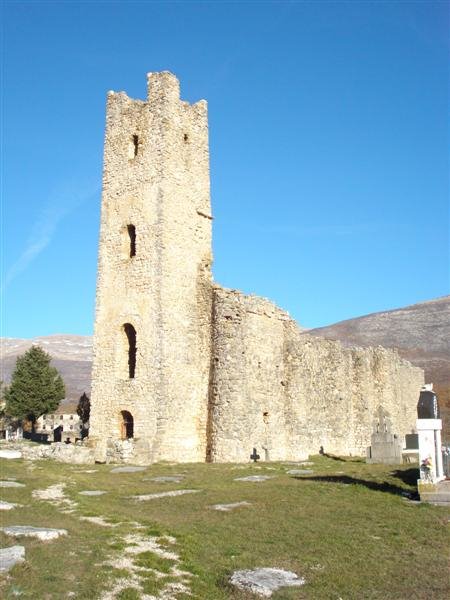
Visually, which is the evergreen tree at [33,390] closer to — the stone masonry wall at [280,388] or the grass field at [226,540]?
the stone masonry wall at [280,388]

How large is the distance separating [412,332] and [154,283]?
4100 inches

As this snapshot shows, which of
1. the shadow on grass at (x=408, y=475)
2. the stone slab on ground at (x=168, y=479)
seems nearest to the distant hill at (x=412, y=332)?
the shadow on grass at (x=408, y=475)

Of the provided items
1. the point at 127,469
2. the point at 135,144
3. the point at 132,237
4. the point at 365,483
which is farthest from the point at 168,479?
the point at 135,144

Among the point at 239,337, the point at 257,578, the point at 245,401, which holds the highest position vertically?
the point at 239,337

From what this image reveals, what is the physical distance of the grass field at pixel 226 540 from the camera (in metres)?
7.93

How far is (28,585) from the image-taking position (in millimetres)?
7430

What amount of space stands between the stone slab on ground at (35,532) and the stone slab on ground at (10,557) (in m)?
0.88

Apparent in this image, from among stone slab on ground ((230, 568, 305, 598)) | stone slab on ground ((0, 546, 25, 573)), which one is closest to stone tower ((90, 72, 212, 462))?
stone slab on ground ((0, 546, 25, 573))

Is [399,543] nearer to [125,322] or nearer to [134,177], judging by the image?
[125,322]

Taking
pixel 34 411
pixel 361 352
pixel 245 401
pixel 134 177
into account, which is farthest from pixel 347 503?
pixel 34 411

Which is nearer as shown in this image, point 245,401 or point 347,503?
point 347,503

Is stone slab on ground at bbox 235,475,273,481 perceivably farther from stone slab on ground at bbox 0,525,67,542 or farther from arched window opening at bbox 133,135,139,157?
arched window opening at bbox 133,135,139,157

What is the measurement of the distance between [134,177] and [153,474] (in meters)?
13.1

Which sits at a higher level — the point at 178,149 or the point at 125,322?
the point at 178,149
